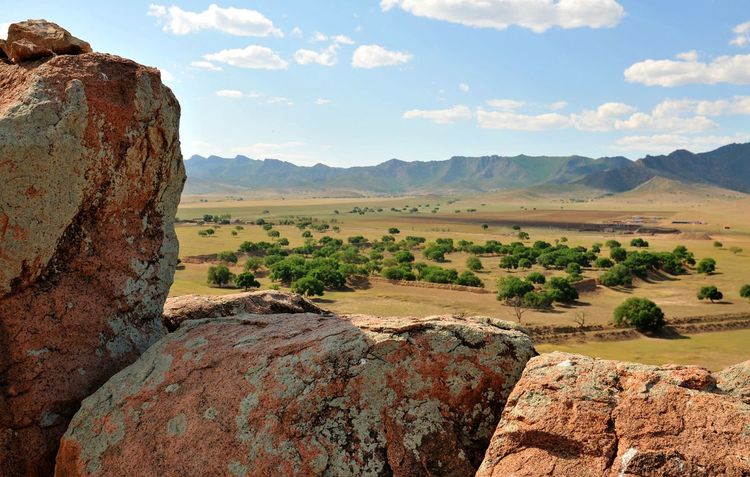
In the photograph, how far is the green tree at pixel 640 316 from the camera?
1889 inches

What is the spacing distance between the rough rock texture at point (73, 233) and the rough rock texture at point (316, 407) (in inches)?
30.9

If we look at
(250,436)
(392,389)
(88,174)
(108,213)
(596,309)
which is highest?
(88,174)

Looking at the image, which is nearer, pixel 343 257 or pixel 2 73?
pixel 2 73

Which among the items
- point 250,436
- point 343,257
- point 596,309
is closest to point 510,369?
point 250,436

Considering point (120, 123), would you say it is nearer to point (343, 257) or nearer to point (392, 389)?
point (392, 389)

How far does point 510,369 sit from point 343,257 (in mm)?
80805

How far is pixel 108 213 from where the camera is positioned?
10289 millimetres

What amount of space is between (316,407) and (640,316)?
45.2 m

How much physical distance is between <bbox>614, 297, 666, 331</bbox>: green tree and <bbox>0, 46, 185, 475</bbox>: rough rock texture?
146 feet

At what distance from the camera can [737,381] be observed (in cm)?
776

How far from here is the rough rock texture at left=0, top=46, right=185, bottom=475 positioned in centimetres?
898

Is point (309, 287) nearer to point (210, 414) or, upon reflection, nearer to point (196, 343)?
point (196, 343)

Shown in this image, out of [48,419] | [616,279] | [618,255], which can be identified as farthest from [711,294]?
[48,419]

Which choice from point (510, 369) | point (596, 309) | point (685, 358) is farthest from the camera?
point (596, 309)
